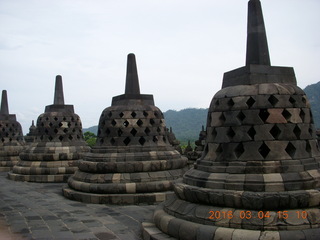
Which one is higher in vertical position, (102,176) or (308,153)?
(308,153)

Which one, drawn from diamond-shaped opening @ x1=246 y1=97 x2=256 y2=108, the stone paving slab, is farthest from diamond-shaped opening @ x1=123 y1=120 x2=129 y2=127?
diamond-shaped opening @ x1=246 y1=97 x2=256 y2=108

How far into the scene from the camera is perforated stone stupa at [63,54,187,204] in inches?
406

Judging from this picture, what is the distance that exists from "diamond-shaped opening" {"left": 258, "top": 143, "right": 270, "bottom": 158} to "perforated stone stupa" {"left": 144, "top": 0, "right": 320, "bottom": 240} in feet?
0.05

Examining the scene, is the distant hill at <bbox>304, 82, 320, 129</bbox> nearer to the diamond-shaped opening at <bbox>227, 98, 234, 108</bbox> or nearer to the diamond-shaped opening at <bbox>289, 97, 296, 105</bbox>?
the diamond-shaped opening at <bbox>289, 97, 296, 105</bbox>

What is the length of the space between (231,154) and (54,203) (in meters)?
6.22

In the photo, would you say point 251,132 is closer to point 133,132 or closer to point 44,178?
point 133,132

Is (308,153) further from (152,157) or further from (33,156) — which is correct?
(33,156)

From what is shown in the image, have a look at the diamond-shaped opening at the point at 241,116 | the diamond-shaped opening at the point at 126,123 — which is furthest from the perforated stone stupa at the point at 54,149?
the diamond-shaped opening at the point at 241,116

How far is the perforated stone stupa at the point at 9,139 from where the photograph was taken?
20.0 m

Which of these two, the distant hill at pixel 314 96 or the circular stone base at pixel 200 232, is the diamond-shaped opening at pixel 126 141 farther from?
the distant hill at pixel 314 96

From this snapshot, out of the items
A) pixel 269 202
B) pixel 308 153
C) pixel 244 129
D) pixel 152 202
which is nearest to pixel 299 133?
pixel 308 153

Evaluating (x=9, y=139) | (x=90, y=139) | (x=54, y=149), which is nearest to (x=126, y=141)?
(x=54, y=149)

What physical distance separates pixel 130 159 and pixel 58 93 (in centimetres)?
807

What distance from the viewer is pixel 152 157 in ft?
36.7
